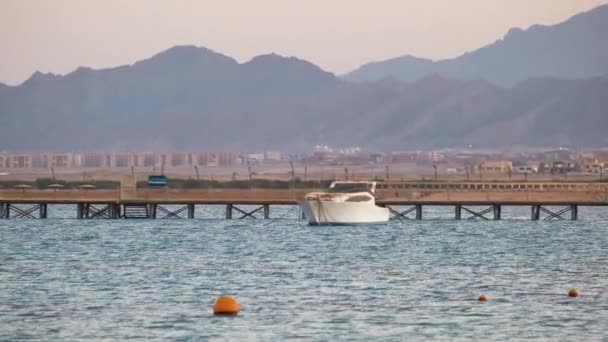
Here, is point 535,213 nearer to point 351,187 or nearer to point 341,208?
point 351,187

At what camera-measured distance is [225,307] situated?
53469 mm

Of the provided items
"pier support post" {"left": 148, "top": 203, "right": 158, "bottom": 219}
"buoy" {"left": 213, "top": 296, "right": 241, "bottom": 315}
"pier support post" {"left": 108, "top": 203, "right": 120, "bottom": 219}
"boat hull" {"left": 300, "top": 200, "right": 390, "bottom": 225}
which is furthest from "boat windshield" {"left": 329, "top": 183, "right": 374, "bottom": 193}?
"buoy" {"left": 213, "top": 296, "right": 241, "bottom": 315}

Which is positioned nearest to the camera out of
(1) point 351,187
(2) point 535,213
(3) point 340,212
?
(3) point 340,212

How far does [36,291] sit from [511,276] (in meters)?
21.5

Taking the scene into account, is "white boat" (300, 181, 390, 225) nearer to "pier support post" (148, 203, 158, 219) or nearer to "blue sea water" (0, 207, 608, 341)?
"blue sea water" (0, 207, 608, 341)

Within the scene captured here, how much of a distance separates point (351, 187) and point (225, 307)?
90.1 meters

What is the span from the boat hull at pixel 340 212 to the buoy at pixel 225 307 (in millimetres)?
63499

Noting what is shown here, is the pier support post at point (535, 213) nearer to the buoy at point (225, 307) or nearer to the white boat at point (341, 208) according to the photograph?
the white boat at point (341, 208)

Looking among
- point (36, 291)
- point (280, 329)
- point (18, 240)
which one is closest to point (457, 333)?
point (280, 329)

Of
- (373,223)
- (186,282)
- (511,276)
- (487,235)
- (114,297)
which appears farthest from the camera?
(373,223)

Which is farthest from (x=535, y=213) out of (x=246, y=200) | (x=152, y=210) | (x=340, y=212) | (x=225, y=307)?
(x=225, y=307)

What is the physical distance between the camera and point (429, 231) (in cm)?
11806

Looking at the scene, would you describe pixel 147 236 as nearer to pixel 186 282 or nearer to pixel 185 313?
pixel 186 282

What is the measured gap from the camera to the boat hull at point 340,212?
118 metres
